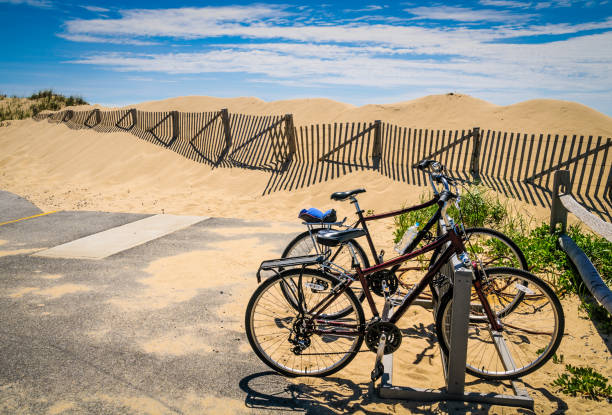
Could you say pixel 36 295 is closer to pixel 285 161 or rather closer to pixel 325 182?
pixel 325 182

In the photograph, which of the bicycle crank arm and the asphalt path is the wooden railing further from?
the asphalt path

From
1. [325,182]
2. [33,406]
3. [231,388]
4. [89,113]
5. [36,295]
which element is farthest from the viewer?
[89,113]

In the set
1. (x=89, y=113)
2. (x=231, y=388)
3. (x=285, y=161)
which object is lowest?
(x=231, y=388)

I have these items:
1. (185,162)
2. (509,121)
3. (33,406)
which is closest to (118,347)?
(33,406)

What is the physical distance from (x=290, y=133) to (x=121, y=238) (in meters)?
6.81

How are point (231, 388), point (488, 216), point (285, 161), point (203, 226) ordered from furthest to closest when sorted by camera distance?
point (285, 161), point (203, 226), point (488, 216), point (231, 388)

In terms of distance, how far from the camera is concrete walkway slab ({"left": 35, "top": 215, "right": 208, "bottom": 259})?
20.8 ft

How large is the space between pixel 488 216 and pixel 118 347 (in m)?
6.27

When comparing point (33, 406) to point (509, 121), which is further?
point (509, 121)

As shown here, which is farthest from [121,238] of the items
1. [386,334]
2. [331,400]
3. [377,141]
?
[377,141]

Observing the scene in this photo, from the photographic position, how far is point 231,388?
10.5ft

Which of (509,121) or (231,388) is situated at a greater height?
(509,121)

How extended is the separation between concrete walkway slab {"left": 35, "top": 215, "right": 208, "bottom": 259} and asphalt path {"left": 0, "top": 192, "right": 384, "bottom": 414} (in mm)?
273

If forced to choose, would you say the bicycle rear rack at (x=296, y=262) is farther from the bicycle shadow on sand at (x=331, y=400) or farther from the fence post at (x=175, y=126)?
the fence post at (x=175, y=126)
